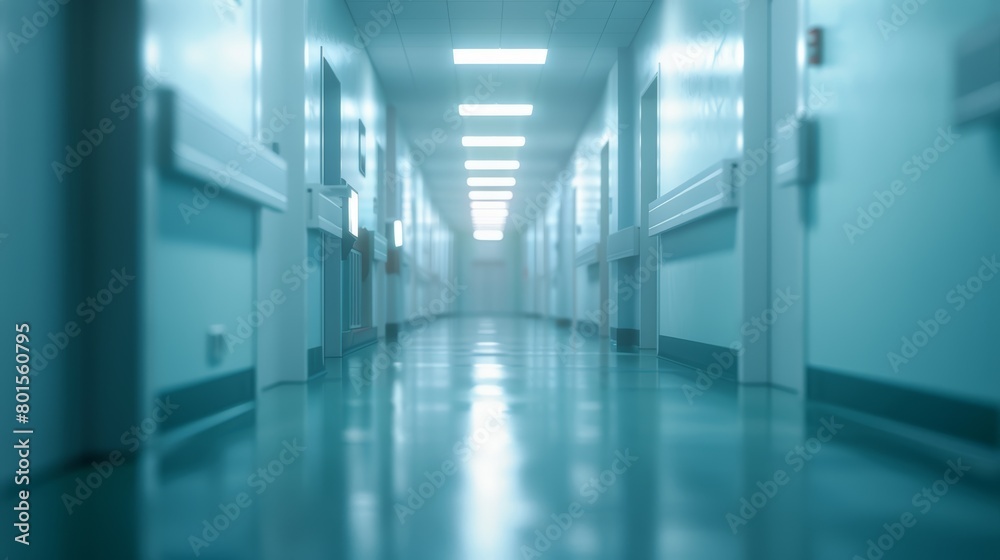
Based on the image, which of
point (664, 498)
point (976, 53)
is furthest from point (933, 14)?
point (664, 498)

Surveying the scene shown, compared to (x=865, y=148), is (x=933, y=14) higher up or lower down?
higher up

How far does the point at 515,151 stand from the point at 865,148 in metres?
10.8

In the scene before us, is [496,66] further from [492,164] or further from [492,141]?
[492,164]

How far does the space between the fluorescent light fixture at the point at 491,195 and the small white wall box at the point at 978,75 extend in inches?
666

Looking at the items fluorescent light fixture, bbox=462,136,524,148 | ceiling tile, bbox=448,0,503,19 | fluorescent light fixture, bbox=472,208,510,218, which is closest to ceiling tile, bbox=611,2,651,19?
ceiling tile, bbox=448,0,503,19

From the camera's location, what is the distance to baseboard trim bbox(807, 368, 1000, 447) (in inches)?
95.0

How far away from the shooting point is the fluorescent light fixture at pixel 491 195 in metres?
19.2

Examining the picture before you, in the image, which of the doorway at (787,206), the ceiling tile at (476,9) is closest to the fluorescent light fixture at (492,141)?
the ceiling tile at (476,9)

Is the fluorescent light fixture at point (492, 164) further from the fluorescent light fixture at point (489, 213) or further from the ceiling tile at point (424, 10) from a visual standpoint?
the ceiling tile at point (424, 10)

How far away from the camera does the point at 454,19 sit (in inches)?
287

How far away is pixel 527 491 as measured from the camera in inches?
75.3

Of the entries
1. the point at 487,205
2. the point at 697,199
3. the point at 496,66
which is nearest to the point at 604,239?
the point at 496,66

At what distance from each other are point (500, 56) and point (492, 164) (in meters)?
6.70

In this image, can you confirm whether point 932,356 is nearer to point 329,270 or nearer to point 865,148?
point 865,148
